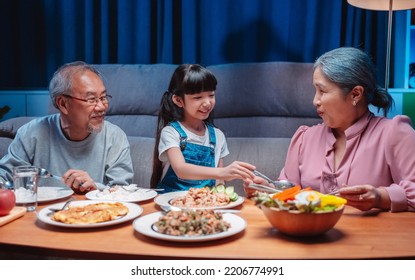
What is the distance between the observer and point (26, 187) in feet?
4.34

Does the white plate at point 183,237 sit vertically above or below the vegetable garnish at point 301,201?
below

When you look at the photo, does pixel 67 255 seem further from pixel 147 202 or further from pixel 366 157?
pixel 366 157

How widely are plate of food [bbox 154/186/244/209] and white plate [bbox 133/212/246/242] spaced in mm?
118

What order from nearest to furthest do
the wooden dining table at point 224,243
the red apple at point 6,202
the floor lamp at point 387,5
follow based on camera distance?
1. the wooden dining table at point 224,243
2. the red apple at point 6,202
3. the floor lamp at point 387,5

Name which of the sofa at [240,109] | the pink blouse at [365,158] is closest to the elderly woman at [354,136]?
the pink blouse at [365,158]

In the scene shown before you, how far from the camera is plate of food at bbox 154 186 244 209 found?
4.27 feet

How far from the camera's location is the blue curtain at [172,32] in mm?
3072

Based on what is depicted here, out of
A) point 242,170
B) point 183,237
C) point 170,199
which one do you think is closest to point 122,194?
point 170,199

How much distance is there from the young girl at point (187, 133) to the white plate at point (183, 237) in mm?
640

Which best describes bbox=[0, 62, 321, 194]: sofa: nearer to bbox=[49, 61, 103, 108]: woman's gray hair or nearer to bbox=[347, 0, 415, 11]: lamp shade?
bbox=[347, 0, 415, 11]: lamp shade

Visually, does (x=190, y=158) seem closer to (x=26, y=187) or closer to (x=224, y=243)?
(x=26, y=187)

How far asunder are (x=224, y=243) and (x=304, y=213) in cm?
19

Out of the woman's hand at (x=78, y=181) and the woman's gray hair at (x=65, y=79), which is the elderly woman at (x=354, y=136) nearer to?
the woman's hand at (x=78, y=181)
